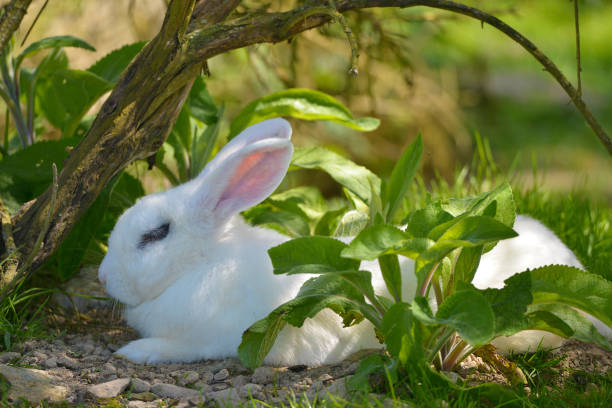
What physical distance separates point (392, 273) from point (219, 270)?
760 mm

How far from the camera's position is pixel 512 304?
7.32ft

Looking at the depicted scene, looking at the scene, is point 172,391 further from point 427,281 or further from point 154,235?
point 427,281

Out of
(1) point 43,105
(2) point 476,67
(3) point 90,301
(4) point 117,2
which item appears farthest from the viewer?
(2) point 476,67

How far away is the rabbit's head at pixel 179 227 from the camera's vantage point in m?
2.87

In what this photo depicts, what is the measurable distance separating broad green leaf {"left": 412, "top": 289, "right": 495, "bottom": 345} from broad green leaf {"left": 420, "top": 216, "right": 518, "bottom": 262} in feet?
0.46

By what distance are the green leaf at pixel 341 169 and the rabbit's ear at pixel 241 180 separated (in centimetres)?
49

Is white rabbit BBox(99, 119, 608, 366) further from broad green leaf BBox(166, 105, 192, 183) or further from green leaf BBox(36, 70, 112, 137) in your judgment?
green leaf BBox(36, 70, 112, 137)

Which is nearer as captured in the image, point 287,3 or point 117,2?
point 287,3

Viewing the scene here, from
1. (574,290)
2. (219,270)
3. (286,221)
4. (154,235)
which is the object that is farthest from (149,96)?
(574,290)

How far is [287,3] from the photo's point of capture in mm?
5547

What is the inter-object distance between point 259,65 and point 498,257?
12.6 ft

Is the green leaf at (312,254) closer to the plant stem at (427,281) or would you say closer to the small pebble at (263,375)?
the plant stem at (427,281)

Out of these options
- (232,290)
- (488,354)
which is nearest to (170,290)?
(232,290)

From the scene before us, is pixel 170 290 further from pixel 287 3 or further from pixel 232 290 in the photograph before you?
pixel 287 3
